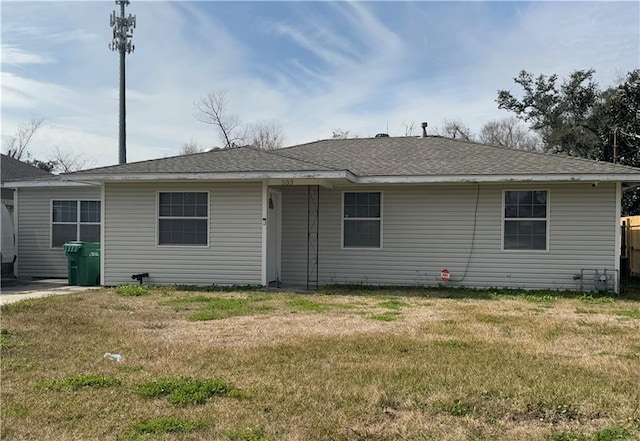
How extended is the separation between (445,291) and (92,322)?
23.0 ft

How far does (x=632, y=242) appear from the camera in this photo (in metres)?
16.8

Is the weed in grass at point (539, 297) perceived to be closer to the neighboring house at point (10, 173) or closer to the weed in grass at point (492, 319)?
the weed in grass at point (492, 319)

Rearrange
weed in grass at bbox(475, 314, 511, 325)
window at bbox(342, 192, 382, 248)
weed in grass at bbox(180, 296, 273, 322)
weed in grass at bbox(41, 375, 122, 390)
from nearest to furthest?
weed in grass at bbox(41, 375, 122, 390), weed in grass at bbox(475, 314, 511, 325), weed in grass at bbox(180, 296, 273, 322), window at bbox(342, 192, 382, 248)

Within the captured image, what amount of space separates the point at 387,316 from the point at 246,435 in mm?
5057

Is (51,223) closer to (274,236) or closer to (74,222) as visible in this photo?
(74,222)

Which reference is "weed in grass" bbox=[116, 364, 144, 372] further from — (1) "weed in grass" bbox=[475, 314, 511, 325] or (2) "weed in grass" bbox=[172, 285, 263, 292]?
(2) "weed in grass" bbox=[172, 285, 263, 292]

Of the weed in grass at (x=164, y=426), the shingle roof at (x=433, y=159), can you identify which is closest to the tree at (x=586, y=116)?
the shingle roof at (x=433, y=159)

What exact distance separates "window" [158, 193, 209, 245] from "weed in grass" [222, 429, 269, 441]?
28.4 ft

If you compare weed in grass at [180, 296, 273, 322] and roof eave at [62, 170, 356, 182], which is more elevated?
roof eave at [62, 170, 356, 182]

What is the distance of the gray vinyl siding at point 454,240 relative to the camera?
11648mm

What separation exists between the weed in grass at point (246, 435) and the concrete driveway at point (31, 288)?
735 centimetres

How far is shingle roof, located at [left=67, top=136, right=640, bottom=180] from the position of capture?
11445mm

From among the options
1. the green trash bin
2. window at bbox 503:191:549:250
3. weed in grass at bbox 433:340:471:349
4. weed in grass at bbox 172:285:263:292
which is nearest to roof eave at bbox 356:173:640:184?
window at bbox 503:191:549:250

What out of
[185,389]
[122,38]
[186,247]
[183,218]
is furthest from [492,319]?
[122,38]
